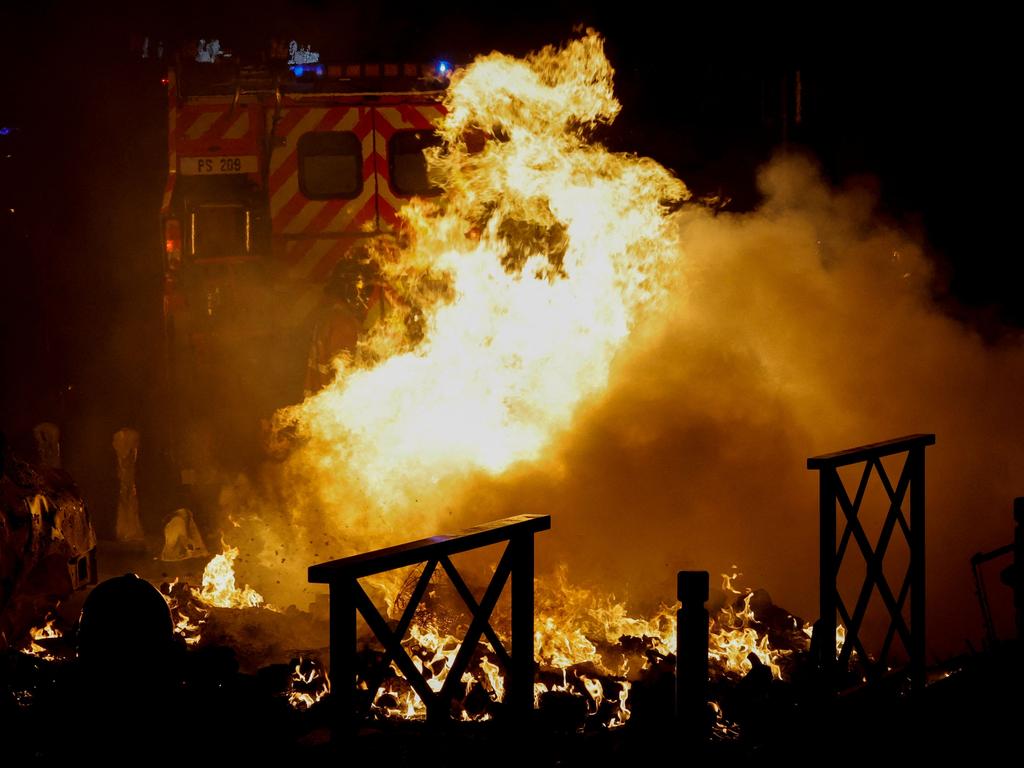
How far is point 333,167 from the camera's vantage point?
9.84 meters

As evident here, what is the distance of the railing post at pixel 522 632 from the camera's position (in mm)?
4688

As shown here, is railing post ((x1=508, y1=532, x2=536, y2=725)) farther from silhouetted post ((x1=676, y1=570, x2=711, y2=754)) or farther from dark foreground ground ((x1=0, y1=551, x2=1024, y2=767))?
silhouetted post ((x1=676, y1=570, x2=711, y2=754))

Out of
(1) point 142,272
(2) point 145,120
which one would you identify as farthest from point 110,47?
(1) point 142,272

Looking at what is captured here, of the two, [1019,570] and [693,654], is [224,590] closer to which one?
[693,654]

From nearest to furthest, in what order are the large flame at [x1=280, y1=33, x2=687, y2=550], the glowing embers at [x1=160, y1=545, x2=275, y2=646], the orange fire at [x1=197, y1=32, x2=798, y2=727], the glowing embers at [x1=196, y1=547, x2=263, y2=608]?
1. the glowing embers at [x1=160, y1=545, x2=275, y2=646]
2. the glowing embers at [x1=196, y1=547, x2=263, y2=608]
3. the orange fire at [x1=197, y1=32, x2=798, y2=727]
4. the large flame at [x1=280, y1=33, x2=687, y2=550]

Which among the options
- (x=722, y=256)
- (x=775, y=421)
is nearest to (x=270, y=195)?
(x=722, y=256)

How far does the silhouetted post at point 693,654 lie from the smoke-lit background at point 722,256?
10.1 feet

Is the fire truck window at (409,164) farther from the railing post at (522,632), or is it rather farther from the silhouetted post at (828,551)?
the railing post at (522,632)

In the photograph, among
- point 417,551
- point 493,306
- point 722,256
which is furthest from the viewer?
point 722,256

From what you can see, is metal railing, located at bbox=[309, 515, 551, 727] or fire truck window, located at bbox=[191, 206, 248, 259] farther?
fire truck window, located at bbox=[191, 206, 248, 259]

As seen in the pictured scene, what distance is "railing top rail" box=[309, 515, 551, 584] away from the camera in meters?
3.96

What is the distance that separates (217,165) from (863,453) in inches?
246

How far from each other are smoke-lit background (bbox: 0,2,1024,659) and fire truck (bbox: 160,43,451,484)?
4.76 ft

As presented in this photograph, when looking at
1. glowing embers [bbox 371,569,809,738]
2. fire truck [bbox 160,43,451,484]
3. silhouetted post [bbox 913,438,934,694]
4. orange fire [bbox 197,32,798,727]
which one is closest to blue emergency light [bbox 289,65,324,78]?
fire truck [bbox 160,43,451,484]
